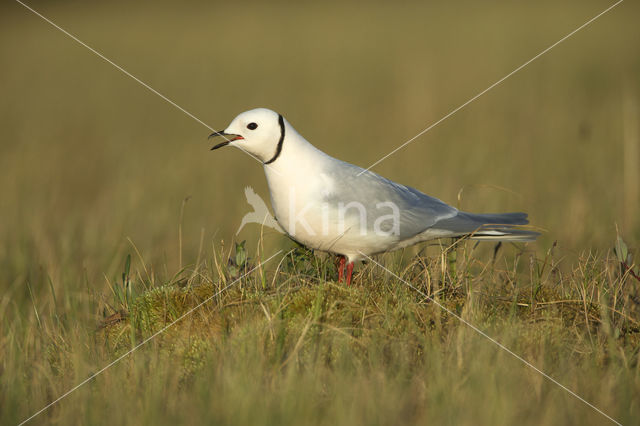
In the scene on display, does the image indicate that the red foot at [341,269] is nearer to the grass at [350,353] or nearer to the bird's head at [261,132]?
the grass at [350,353]

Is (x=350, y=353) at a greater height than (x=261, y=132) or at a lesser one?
lesser

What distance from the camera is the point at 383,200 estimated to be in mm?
4008

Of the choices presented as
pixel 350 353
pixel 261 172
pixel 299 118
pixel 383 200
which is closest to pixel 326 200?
pixel 383 200

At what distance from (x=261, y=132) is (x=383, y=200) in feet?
2.91

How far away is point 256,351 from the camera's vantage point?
9.55 ft

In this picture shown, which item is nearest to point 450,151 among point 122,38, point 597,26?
point 597,26

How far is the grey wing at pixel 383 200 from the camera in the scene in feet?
12.8

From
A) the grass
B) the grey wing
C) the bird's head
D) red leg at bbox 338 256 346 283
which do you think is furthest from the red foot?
the bird's head

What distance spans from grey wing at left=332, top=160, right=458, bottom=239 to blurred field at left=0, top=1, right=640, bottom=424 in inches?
21.0

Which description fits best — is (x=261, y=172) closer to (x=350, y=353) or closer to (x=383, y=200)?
(x=383, y=200)

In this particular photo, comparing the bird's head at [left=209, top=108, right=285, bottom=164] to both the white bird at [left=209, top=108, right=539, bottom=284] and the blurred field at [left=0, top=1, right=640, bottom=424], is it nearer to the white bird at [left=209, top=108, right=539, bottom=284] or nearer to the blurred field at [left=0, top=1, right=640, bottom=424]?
the white bird at [left=209, top=108, right=539, bottom=284]

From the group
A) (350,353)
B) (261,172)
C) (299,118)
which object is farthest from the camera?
(299,118)

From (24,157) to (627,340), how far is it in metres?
9.34

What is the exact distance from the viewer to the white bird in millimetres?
3744
